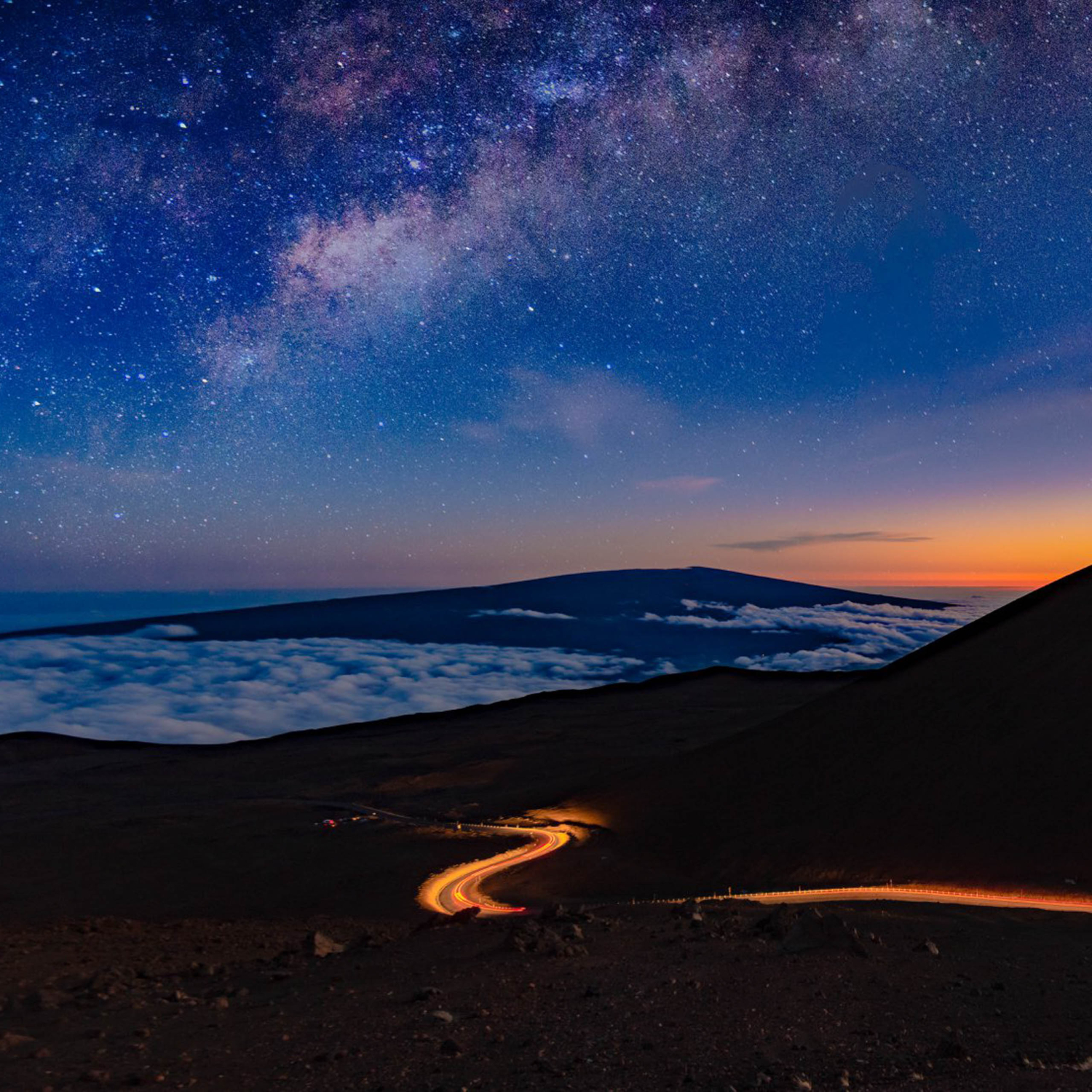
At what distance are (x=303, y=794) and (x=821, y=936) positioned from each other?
162 ft

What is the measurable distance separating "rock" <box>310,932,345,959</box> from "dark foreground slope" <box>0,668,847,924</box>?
837 centimetres

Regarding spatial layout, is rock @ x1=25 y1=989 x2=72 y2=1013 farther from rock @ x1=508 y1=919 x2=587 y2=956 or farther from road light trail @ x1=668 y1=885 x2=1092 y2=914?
road light trail @ x1=668 y1=885 x2=1092 y2=914

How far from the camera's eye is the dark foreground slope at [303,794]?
29.4m

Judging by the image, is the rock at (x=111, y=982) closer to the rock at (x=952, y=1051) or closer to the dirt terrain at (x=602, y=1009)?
the dirt terrain at (x=602, y=1009)

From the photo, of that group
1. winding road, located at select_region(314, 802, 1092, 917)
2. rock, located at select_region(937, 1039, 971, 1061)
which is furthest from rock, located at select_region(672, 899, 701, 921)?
rock, located at select_region(937, 1039, 971, 1061)

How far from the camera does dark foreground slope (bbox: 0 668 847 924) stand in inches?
1159

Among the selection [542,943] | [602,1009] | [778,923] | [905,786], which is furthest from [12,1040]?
[905,786]

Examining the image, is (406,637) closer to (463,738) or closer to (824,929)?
(463,738)

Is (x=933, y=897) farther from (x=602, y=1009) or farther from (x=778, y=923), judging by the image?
(x=602, y=1009)

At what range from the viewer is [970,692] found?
113 ft

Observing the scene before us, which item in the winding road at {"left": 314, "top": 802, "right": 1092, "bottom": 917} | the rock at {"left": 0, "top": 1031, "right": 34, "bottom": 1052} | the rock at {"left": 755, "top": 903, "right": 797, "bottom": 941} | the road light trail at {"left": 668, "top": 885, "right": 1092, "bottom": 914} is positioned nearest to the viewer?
the rock at {"left": 0, "top": 1031, "right": 34, "bottom": 1052}

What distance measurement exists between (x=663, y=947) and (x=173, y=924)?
1523 cm

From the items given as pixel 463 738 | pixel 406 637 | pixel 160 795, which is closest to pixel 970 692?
pixel 160 795

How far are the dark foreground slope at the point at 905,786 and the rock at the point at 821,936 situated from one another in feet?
35.1
